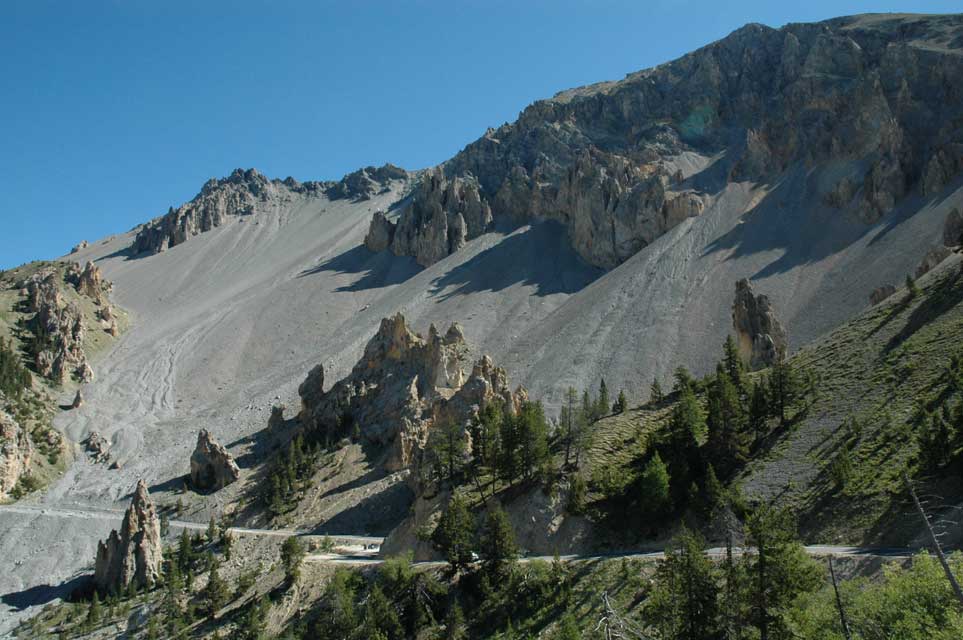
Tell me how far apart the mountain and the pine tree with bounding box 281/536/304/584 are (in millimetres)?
15433

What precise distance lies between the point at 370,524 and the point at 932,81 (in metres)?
116

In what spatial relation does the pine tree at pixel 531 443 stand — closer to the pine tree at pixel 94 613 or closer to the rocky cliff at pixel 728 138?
the pine tree at pixel 94 613

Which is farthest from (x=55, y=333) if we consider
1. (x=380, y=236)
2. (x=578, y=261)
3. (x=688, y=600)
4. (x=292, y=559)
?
(x=688, y=600)

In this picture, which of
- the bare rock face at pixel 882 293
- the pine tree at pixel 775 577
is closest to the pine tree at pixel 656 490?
the pine tree at pixel 775 577

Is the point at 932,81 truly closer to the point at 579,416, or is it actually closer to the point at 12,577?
the point at 579,416

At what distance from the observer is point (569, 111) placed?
7141 inches

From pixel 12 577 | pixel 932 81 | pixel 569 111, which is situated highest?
pixel 569 111

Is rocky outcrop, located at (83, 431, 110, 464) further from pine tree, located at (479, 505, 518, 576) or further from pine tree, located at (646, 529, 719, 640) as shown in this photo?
pine tree, located at (646, 529, 719, 640)

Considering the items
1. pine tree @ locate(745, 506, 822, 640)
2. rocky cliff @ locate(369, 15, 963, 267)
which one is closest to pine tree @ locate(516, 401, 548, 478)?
pine tree @ locate(745, 506, 822, 640)

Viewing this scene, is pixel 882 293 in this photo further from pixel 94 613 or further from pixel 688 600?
pixel 94 613

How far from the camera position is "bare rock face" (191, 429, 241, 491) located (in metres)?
70.7

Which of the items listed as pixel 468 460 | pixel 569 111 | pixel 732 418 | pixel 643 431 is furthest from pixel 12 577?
pixel 569 111

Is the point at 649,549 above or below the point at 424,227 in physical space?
below

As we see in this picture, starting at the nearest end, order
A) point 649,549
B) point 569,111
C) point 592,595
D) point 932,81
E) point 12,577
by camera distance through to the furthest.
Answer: point 592,595 < point 649,549 < point 12,577 < point 932,81 < point 569,111
